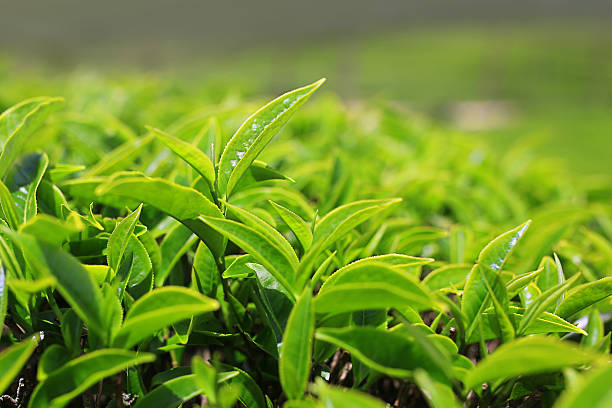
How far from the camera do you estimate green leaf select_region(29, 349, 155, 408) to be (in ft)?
2.53

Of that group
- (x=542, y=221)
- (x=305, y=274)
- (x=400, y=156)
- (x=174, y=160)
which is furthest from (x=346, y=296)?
(x=400, y=156)

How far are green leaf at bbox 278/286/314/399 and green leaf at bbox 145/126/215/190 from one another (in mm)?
335

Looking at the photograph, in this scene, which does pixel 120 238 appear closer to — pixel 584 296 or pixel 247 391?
pixel 247 391

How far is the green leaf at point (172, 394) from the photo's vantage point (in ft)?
2.88

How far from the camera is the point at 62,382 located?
31.9 inches

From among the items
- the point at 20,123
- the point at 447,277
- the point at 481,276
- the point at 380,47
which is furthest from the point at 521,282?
the point at 380,47

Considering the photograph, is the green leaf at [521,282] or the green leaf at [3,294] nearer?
the green leaf at [3,294]

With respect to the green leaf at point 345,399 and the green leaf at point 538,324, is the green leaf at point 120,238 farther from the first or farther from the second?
the green leaf at point 538,324

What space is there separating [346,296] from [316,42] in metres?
27.0

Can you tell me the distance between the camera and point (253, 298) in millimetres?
1047

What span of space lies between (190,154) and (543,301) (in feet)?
2.27

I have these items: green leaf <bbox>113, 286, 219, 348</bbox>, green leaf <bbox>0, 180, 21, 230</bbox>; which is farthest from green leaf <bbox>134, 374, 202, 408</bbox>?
green leaf <bbox>0, 180, 21, 230</bbox>

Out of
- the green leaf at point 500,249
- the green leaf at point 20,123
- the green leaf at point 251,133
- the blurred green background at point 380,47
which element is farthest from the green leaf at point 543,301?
the blurred green background at point 380,47

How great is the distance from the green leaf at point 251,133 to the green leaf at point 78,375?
0.36 metres
